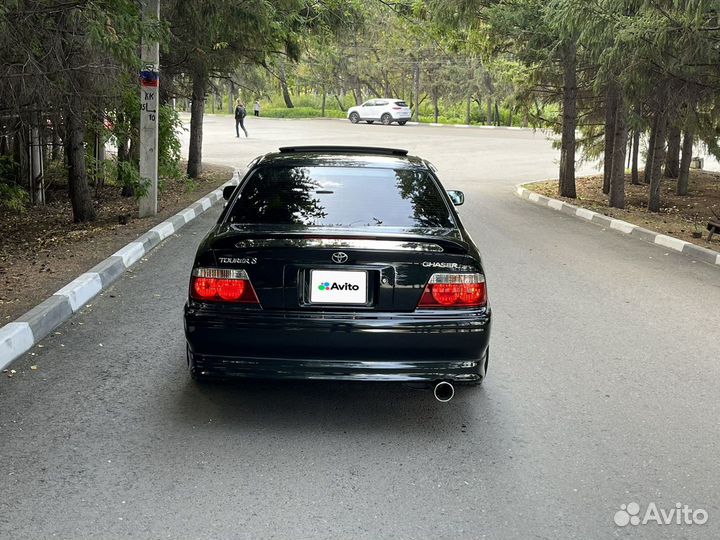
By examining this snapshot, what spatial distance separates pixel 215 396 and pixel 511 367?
210 centimetres

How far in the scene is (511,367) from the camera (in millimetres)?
5832

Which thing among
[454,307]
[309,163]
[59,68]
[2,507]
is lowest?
[2,507]

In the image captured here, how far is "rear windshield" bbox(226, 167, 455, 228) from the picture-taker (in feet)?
16.6

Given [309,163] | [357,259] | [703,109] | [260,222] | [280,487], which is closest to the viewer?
A: [280,487]

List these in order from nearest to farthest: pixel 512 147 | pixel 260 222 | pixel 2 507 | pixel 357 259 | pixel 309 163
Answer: pixel 2 507 → pixel 357 259 → pixel 260 222 → pixel 309 163 → pixel 512 147

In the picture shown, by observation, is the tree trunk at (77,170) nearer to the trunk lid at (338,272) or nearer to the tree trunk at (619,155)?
the trunk lid at (338,272)

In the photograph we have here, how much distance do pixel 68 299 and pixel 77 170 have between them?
6.11 meters

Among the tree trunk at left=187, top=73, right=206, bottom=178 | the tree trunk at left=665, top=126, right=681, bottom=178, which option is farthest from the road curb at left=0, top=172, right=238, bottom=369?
the tree trunk at left=665, top=126, right=681, bottom=178

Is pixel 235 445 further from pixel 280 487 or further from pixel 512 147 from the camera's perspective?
pixel 512 147

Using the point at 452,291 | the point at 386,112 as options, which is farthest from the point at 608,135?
the point at 386,112

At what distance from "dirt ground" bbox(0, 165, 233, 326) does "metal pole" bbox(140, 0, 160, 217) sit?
0.35 metres


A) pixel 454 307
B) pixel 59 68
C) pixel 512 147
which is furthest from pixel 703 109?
pixel 512 147

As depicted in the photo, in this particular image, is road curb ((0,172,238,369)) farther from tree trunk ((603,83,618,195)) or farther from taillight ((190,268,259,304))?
tree trunk ((603,83,618,195))
